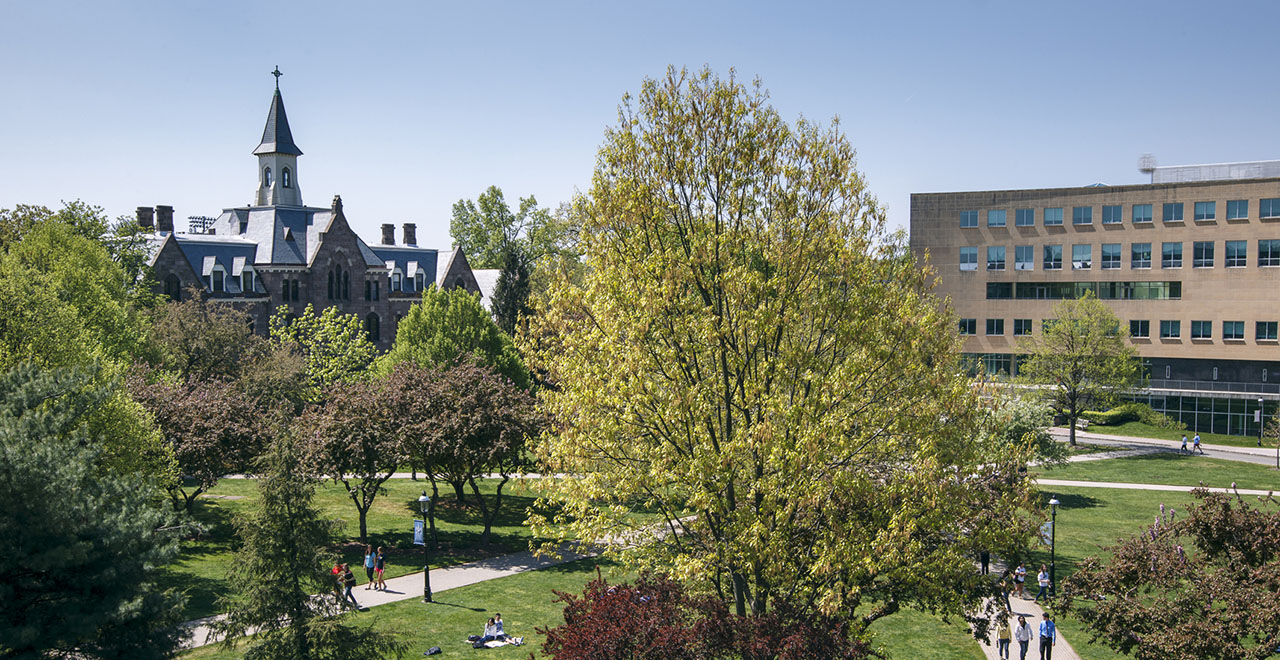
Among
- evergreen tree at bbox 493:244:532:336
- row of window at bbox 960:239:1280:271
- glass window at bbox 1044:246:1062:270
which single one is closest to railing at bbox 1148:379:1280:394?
row of window at bbox 960:239:1280:271

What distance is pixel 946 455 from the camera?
615 inches

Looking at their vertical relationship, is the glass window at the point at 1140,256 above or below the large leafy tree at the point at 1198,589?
above

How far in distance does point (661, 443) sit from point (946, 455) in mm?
5100

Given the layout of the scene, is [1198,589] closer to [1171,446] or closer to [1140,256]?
[1171,446]

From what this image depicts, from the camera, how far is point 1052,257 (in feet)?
228

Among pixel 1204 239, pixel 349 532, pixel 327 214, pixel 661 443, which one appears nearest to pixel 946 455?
pixel 661 443

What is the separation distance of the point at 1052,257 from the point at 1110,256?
404cm

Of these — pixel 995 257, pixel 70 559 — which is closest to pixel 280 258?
pixel 995 257

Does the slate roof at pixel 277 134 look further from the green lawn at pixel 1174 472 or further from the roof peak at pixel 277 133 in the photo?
the green lawn at pixel 1174 472

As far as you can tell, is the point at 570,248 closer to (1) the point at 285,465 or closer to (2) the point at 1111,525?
(2) the point at 1111,525

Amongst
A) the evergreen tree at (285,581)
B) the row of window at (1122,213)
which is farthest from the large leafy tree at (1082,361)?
the evergreen tree at (285,581)

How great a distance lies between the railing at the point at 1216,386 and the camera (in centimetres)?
6328

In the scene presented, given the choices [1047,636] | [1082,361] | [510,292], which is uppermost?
[510,292]

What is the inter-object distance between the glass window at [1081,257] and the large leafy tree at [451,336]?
45.1 m
